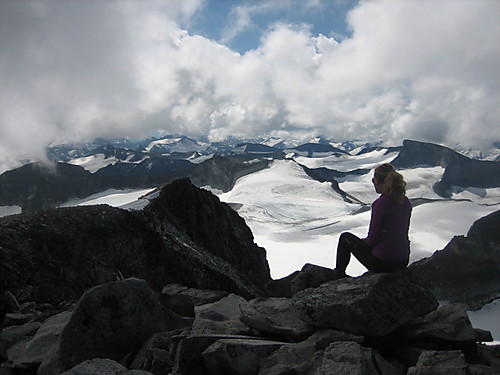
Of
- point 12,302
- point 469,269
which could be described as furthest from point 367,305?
point 469,269

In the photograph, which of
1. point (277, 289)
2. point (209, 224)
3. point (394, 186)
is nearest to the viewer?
point (394, 186)

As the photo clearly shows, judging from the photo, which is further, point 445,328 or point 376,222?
point 376,222

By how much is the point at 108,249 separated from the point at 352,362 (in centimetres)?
1765

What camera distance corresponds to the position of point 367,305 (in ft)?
19.3

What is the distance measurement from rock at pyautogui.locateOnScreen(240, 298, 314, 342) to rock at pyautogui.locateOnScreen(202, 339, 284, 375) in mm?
674

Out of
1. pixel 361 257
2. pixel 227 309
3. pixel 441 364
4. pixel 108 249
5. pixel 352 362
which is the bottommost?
pixel 441 364

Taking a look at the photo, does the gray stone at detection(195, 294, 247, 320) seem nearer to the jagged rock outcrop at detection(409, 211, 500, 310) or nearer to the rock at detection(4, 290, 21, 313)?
the rock at detection(4, 290, 21, 313)

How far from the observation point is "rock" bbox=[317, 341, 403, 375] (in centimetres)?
453

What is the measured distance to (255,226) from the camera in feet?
495

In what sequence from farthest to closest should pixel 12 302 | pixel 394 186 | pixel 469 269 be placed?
1. pixel 469 269
2. pixel 12 302
3. pixel 394 186

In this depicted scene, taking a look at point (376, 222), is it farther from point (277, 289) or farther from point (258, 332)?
point (277, 289)

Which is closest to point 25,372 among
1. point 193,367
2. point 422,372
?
point 193,367

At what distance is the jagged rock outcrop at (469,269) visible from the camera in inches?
3501

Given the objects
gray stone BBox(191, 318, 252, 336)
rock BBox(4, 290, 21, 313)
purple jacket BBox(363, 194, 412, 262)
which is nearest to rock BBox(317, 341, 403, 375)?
gray stone BBox(191, 318, 252, 336)
